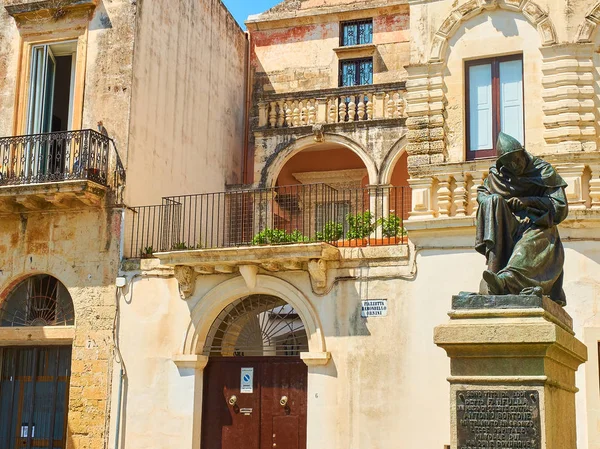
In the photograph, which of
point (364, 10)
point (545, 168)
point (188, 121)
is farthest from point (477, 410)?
point (364, 10)

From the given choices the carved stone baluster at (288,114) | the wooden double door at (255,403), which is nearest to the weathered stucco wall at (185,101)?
the carved stone baluster at (288,114)

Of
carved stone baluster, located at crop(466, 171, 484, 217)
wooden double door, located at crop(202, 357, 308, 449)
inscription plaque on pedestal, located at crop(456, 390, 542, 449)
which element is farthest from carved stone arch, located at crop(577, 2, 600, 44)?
inscription plaque on pedestal, located at crop(456, 390, 542, 449)

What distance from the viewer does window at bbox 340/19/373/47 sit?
66.5ft

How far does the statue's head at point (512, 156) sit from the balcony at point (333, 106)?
10.5 metres

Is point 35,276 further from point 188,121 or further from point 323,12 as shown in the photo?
point 323,12

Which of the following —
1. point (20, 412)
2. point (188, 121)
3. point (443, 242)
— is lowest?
point (20, 412)

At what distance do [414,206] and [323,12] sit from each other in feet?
26.6

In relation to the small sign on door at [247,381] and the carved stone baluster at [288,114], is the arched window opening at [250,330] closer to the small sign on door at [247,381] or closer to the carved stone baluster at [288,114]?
the small sign on door at [247,381]

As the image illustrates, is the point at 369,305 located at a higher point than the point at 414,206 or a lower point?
lower

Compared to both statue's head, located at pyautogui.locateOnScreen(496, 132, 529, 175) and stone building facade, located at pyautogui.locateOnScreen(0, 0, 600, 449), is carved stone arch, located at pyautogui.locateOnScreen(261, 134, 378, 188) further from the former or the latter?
statue's head, located at pyautogui.locateOnScreen(496, 132, 529, 175)

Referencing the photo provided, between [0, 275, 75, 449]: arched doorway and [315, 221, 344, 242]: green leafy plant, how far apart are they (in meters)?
4.61

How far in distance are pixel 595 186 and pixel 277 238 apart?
4.93 m

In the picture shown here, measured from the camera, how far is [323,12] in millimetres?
20438

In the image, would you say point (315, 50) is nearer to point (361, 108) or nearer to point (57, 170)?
point (361, 108)
